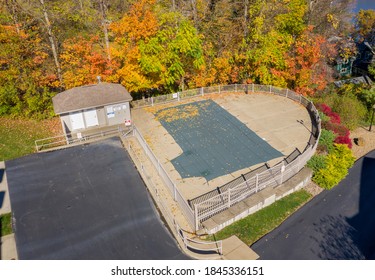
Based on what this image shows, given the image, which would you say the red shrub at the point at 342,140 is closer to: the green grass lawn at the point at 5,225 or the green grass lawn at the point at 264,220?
the green grass lawn at the point at 264,220

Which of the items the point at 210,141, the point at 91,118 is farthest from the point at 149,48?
the point at 210,141

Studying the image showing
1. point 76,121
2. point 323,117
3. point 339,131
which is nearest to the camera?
point 76,121

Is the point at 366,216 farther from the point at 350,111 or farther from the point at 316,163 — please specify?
the point at 350,111

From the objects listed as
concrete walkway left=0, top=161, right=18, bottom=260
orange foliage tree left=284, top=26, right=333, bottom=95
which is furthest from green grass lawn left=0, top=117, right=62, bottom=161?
orange foliage tree left=284, top=26, right=333, bottom=95

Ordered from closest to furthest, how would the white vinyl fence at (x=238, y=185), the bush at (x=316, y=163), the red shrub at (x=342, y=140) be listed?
the white vinyl fence at (x=238, y=185) → the bush at (x=316, y=163) → the red shrub at (x=342, y=140)

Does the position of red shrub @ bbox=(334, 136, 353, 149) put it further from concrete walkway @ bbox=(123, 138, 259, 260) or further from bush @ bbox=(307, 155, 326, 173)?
concrete walkway @ bbox=(123, 138, 259, 260)

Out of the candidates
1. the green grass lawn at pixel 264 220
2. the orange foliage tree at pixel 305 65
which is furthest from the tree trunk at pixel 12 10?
the orange foliage tree at pixel 305 65

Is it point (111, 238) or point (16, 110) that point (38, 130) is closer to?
point (16, 110)
